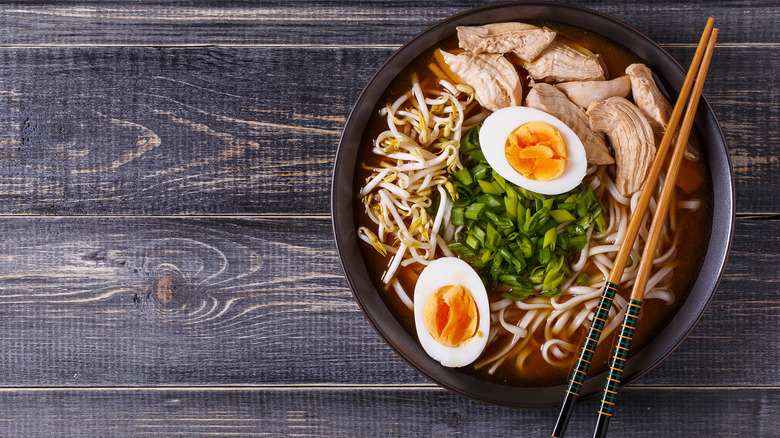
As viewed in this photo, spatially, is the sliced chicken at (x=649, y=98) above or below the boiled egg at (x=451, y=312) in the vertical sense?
above

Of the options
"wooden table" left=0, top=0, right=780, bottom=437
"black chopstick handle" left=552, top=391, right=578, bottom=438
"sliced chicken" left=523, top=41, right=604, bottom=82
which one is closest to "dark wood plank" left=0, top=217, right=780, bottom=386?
"wooden table" left=0, top=0, right=780, bottom=437

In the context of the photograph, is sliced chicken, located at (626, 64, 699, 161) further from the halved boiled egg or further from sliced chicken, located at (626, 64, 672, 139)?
the halved boiled egg

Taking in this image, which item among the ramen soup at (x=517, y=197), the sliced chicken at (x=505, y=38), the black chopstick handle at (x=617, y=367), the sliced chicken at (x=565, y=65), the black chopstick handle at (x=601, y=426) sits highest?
the sliced chicken at (x=505, y=38)

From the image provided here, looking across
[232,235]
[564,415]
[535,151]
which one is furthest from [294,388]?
[535,151]

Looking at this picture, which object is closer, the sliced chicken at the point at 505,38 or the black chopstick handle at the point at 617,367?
the black chopstick handle at the point at 617,367

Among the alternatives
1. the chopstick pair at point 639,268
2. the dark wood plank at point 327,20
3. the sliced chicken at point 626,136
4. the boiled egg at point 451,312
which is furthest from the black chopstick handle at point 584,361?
the dark wood plank at point 327,20

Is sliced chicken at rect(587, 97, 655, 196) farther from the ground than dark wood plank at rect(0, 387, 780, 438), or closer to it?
farther from the ground

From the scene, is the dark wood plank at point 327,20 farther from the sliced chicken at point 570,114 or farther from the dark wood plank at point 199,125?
the sliced chicken at point 570,114
